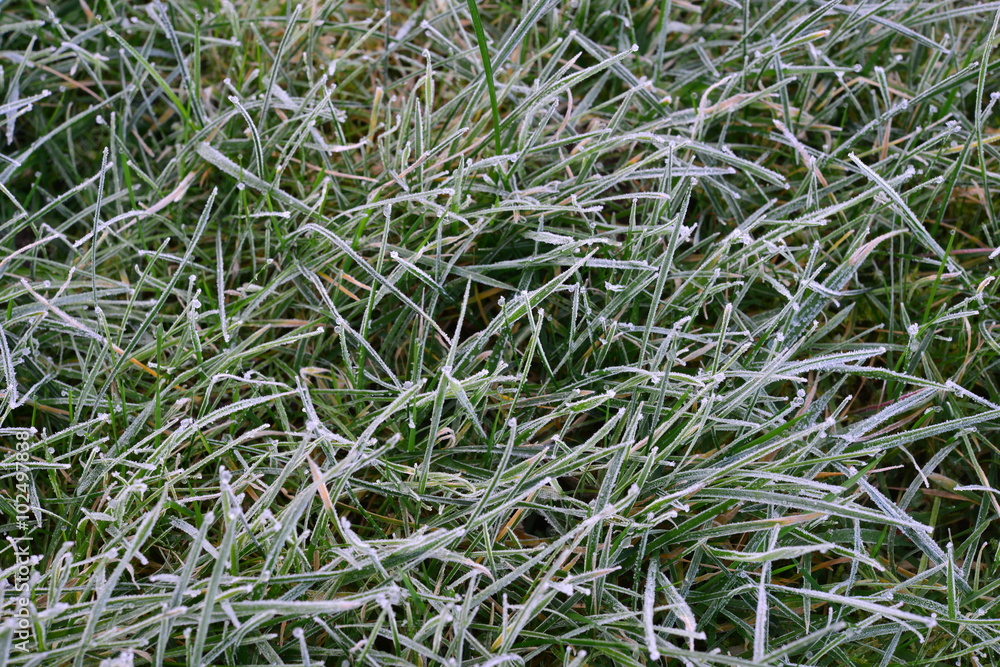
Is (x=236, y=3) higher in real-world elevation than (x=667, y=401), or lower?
higher

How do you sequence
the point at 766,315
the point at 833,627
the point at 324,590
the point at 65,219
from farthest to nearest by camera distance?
the point at 65,219 → the point at 766,315 → the point at 324,590 → the point at 833,627

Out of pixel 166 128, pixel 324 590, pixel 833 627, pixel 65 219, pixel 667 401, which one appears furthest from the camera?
pixel 166 128

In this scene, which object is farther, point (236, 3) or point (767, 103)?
point (236, 3)

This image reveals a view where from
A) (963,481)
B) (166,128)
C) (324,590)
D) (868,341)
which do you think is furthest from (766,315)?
(166,128)

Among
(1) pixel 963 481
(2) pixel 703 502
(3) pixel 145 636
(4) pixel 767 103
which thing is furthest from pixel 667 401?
(3) pixel 145 636

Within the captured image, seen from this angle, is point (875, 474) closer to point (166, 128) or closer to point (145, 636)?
point (145, 636)

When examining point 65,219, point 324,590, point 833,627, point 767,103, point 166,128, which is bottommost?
point 324,590
